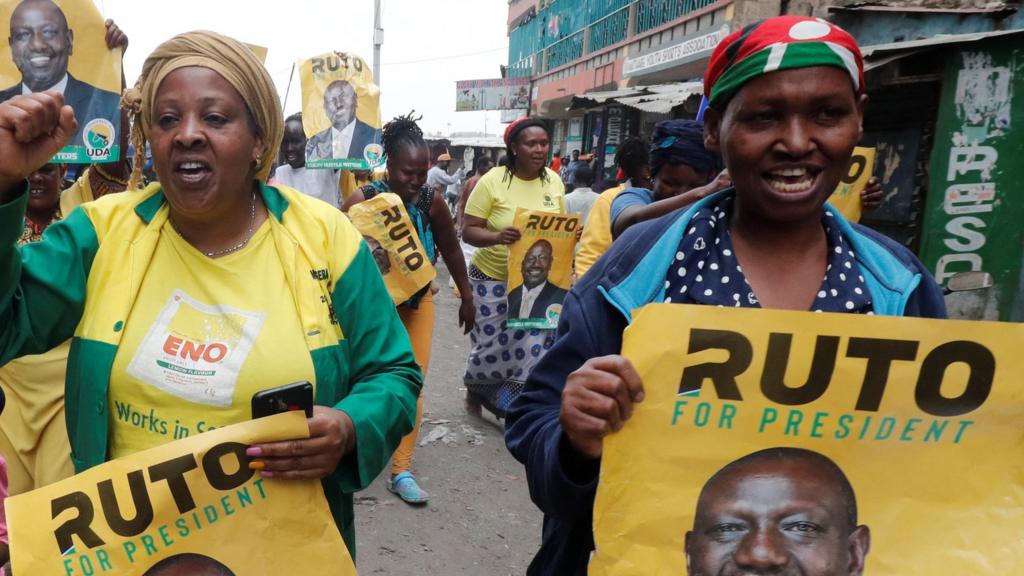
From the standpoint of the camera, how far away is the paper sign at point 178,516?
1.39 m

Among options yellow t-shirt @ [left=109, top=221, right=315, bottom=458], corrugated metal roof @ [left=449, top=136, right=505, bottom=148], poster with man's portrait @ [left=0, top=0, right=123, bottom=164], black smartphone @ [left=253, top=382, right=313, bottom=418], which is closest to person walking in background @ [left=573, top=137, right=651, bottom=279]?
poster with man's portrait @ [left=0, top=0, right=123, bottom=164]

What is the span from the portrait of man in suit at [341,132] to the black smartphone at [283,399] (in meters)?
4.30

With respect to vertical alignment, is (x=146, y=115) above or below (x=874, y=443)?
above

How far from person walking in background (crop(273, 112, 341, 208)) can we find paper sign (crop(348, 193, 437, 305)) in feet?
6.85

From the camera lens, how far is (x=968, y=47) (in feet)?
13.5

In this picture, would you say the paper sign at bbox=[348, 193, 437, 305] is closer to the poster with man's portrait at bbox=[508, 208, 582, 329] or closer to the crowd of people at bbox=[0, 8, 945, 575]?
the poster with man's portrait at bbox=[508, 208, 582, 329]

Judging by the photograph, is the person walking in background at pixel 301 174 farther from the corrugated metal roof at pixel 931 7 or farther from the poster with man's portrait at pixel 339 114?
the corrugated metal roof at pixel 931 7

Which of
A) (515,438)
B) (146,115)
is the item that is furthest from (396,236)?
(515,438)

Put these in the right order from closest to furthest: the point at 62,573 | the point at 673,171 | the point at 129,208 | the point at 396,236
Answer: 1. the point at 62,573
2. the point at 129,208
3. the point at 673,171
4. the point at 396,236

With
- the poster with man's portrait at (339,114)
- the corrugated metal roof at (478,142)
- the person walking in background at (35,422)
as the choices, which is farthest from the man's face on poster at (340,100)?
the corrugated metal roof at (478,142)

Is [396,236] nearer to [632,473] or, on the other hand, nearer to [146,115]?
[146,115]

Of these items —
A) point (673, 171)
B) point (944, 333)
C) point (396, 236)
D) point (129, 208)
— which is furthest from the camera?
point (396, 236)

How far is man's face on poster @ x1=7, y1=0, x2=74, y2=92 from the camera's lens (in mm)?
2793

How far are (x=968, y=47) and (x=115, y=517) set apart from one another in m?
4.44
